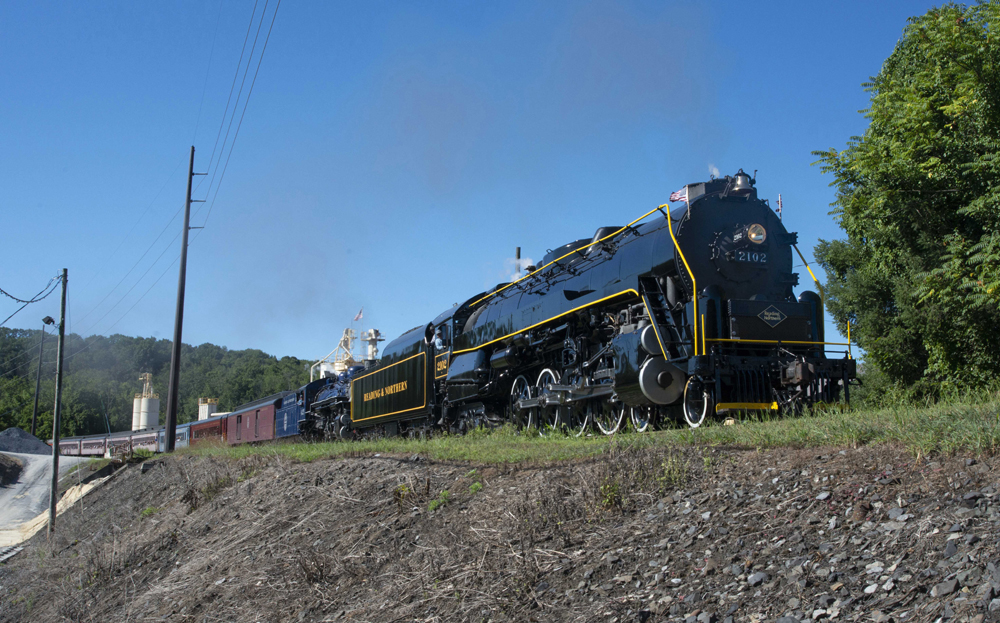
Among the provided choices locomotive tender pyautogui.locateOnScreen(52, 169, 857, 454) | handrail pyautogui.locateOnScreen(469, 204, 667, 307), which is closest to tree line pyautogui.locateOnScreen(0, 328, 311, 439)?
handrail pyautogui.locateOnScreen(469, 204, 667, 307)

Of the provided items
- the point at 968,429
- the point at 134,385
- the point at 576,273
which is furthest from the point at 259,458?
the point at 134,385

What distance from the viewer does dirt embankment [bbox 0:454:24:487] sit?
101ft

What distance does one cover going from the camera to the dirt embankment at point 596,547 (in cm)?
394

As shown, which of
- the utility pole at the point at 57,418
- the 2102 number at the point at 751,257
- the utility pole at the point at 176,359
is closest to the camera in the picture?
the 2102 number at the point at 751,257

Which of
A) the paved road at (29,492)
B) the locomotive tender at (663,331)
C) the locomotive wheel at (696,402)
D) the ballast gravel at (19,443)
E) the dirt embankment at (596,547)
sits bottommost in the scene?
the paved road at (29,492)

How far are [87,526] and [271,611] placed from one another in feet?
40.0

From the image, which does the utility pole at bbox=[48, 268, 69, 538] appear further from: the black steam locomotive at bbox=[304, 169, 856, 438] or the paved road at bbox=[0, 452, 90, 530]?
the black steam locomotive at bbox=[304, 169, 856, 438]

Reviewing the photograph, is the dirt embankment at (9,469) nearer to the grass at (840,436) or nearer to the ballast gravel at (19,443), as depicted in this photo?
the ballast gravel at (19,443)

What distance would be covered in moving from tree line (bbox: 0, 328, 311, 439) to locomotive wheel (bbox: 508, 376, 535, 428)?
69320 millimetres

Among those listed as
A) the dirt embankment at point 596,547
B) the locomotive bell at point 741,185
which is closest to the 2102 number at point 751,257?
the locomotive bell at point 741,185

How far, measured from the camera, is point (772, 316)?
10.9 m

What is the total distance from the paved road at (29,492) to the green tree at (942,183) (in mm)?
26942

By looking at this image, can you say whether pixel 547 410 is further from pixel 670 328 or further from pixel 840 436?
pixel 840 436

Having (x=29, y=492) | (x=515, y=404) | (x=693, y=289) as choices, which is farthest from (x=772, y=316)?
(x=29, y=492)
